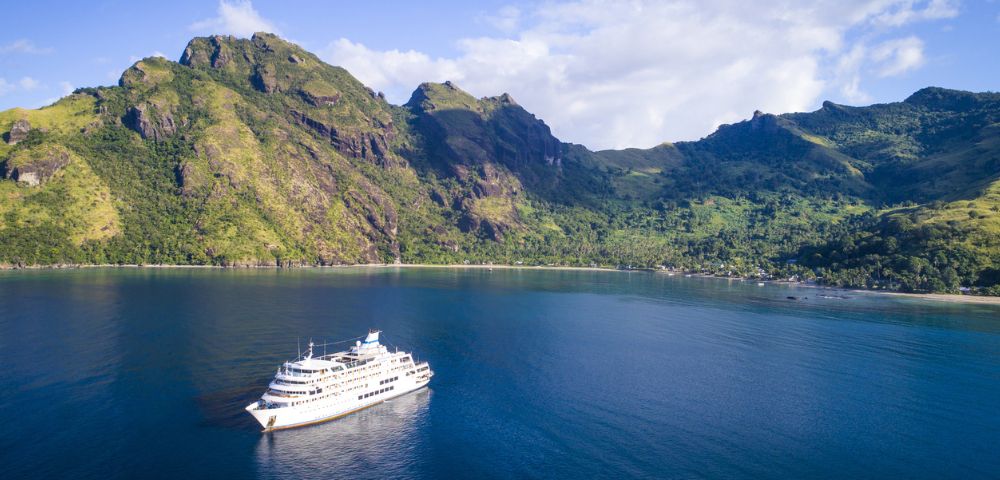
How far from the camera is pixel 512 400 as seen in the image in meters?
87.9

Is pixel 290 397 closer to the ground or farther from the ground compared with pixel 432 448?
farther from the ground

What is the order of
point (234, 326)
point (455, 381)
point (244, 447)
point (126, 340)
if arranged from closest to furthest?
1. point (244, 447)
2. point (455, 381)
3. point (126, 340)
4. point (234, 326)

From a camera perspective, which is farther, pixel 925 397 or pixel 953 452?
pixel 925 397

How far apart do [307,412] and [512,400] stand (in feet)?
102

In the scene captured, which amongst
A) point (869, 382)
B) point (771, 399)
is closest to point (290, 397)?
point (771, 399)

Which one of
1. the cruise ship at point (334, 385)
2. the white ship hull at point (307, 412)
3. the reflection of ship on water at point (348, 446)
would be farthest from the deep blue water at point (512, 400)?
the cruise ship at point (334, 385)

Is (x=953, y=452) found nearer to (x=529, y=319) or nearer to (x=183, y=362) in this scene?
(x=529, y=319)

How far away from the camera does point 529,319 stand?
16475 cm

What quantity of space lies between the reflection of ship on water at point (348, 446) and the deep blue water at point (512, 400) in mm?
316

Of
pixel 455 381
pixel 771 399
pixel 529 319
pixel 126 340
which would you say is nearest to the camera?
pixel 771 399

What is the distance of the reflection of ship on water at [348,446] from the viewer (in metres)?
63.3

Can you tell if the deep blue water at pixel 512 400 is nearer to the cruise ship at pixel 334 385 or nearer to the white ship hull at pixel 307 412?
the white ship hull at pixel 307 412

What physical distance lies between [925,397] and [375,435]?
297 feet

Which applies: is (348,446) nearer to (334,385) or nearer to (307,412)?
(307,412)
